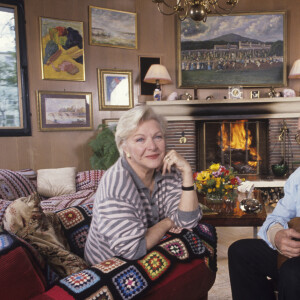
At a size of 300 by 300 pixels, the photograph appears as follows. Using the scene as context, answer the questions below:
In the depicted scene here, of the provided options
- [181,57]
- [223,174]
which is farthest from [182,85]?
[223,174]

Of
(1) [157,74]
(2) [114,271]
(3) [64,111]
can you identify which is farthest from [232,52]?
(2) [114,271]

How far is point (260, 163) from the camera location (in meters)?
4.83

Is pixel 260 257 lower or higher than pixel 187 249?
lower

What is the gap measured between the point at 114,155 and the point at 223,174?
2.15m

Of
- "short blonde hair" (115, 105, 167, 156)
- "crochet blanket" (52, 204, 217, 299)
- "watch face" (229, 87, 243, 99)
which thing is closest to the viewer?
"crochet blanket" (52, 204, 217, 299)

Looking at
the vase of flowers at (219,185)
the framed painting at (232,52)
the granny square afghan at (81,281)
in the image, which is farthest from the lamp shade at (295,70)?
the granny square afghan at (81,281)

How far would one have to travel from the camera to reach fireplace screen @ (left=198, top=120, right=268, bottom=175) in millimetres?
4785

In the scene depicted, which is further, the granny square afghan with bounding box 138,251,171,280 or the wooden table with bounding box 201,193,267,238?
the wooden table with bounding box 201,193,267,238

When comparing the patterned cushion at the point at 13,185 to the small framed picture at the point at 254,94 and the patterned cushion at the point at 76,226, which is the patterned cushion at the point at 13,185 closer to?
the patterned cushion at the point at 76,226

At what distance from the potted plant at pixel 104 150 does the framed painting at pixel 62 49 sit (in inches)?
37.9

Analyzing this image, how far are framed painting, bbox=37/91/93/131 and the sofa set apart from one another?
3077 millimetres

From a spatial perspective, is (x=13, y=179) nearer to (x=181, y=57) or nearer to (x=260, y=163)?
(x=181, y=57)

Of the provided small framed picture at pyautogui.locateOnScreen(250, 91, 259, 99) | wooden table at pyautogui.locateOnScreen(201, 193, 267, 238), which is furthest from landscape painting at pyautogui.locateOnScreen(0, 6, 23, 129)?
small framed picture at pyautogui.locateOnScreen(250, 91, 259, 99)

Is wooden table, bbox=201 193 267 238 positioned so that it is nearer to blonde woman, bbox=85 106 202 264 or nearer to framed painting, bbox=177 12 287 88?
blonde woman, bbox=85 106 202 264
